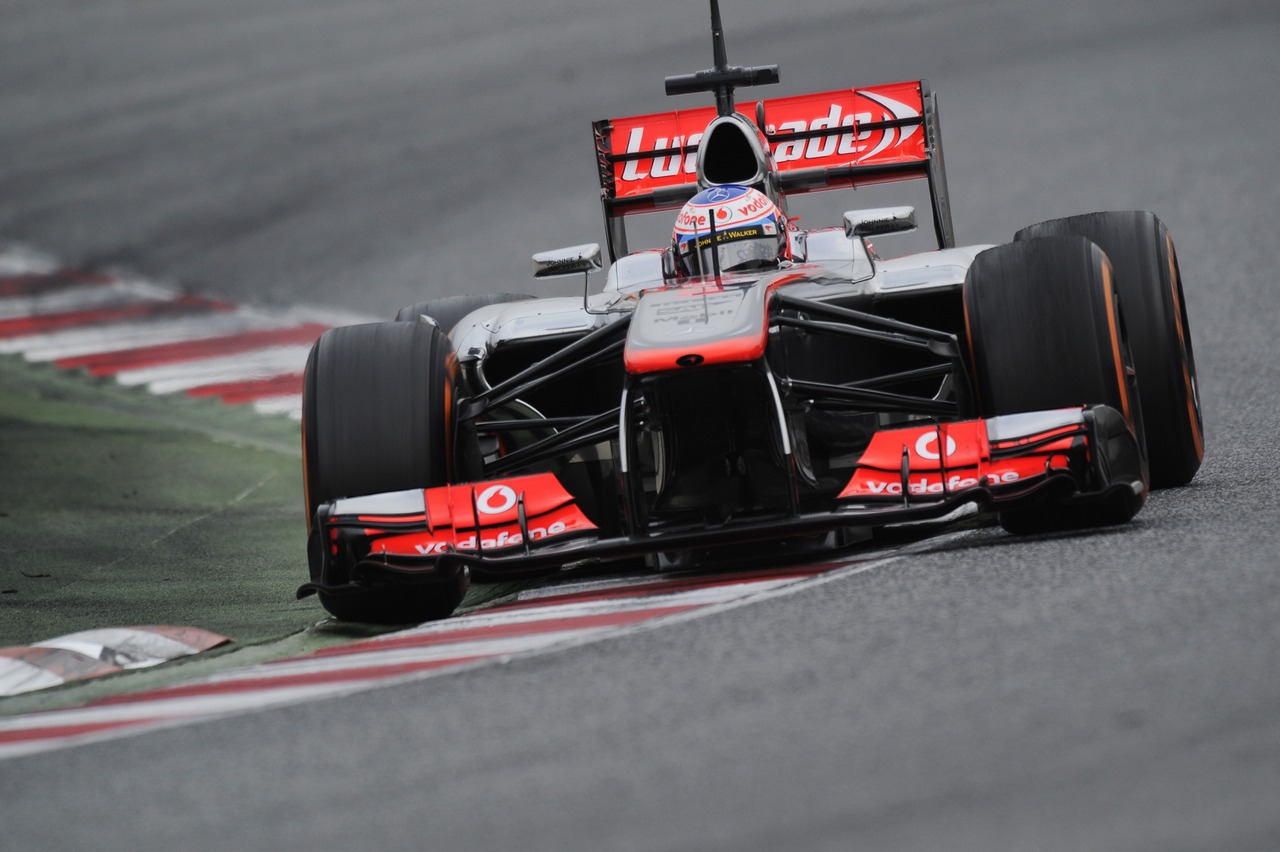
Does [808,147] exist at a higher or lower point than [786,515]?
higher

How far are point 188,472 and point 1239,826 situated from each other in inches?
307

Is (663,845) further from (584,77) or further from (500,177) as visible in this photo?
(584,77)

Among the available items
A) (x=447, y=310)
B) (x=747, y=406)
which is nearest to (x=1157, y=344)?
(x=747, y=406)

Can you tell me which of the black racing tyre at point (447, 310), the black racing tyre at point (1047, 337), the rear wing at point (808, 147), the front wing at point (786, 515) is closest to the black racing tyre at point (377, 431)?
the front wing at point (786, 515)

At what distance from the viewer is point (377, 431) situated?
542 cm

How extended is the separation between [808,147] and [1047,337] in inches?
125

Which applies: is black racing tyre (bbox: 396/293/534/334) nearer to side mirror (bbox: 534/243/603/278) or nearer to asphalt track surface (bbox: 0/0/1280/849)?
side mirror (bbox: 534/243/603/278)

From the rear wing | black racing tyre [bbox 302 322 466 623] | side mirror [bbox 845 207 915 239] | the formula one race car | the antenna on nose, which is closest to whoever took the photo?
the formula one race car

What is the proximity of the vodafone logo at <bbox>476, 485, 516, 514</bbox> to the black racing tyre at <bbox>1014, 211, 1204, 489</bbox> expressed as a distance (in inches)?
91.2

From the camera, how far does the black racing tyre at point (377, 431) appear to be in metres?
5.35

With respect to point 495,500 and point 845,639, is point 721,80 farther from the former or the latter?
point 845,639

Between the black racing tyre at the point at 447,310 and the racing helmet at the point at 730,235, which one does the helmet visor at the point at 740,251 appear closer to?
the racing helmet at the point at 730,235

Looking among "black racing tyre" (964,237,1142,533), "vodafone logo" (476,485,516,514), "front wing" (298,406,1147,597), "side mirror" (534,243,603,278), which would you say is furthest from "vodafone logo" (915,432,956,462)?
"side mirror" (534,243,603,278)

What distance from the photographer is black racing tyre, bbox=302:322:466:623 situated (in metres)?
5.35
